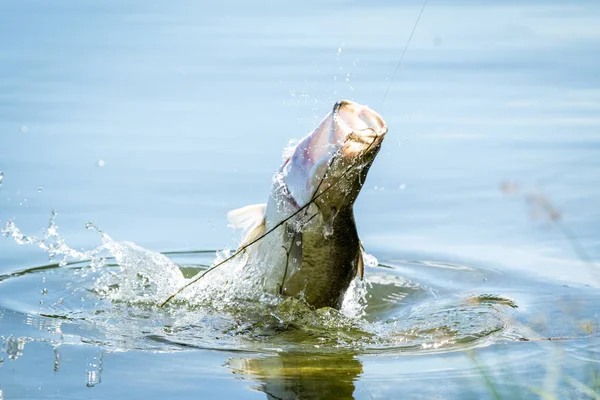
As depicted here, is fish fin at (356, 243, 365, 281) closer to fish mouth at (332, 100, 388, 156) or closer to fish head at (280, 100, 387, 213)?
fish head at (280, 100, 387, 213)

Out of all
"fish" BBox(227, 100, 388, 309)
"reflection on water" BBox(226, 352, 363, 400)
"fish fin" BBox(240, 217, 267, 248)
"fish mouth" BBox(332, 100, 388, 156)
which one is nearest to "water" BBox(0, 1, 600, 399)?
"reflection on water" BBox(226, 352, 363, 400)

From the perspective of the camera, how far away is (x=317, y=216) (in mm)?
6801

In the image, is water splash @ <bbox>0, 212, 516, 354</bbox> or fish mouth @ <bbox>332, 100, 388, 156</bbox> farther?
water splash @ <bbox>0, 212, 516, 354</bbox>

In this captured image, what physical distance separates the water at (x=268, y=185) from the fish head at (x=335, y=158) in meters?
0.70

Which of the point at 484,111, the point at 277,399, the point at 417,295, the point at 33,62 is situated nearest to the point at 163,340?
the point at 277,399

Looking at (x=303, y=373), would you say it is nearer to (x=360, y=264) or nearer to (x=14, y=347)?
(x=360, y=264)

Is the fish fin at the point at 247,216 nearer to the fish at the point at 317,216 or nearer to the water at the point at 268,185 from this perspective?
the fish at the point at 317,216

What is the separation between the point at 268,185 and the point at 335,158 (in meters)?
3.80

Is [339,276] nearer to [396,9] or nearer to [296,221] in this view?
[296,221]

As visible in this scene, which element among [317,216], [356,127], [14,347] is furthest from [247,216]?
[14,347]

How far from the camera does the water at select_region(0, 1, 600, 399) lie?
252 inches

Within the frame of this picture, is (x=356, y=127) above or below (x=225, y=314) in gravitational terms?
above

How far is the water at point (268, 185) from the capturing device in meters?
6.41

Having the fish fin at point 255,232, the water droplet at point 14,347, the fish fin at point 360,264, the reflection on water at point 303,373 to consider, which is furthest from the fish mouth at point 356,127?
the water droplet at point 14,347
